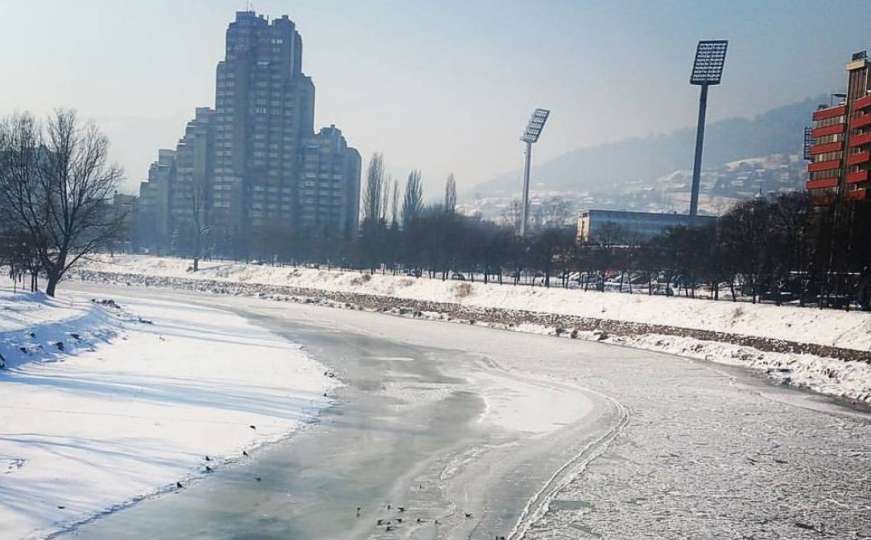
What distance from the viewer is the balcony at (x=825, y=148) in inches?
3132

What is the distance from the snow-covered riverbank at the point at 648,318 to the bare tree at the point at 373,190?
30307mm

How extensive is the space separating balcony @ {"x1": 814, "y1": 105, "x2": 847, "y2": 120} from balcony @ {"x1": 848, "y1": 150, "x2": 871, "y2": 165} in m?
8.84

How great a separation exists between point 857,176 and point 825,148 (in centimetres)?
1257

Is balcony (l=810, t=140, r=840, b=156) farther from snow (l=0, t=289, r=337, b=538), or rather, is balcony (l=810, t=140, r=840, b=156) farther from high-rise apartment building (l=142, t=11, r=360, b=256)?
high-rise apartment building (l=142, t=11, r=360, b=256)

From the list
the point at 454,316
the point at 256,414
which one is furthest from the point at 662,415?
the point at 454,316

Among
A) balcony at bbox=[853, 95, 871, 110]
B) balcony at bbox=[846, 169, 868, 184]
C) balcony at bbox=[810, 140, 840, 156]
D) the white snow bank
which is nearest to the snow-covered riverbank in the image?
the white snow bank

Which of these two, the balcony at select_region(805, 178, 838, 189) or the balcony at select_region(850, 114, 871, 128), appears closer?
the balcony at select_region(850, 114, 871, 128)

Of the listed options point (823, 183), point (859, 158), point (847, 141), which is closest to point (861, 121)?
point (859, 158)

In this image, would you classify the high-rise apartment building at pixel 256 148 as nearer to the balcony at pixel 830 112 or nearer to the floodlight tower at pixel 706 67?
the floodlight tower at pixel 706 67

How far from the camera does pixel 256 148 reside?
5522 inches

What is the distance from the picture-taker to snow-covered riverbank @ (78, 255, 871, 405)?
90.7 ft

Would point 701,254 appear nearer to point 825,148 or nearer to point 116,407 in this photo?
point 825,148

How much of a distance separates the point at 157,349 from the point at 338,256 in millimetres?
66151

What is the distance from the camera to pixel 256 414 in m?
14.9
